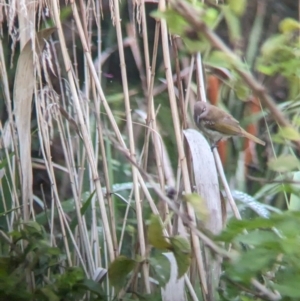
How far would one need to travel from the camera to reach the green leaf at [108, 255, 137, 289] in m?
1.49

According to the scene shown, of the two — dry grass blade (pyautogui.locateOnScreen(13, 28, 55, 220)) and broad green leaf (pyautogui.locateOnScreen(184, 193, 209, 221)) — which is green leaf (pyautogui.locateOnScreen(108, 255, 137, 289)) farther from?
broad green leaf (pyautogui.locateOnScreen(184, 193, 209, 221))

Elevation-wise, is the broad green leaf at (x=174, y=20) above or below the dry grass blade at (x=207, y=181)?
above

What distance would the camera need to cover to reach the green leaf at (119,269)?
149 cm

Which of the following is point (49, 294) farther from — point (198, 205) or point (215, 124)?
point (215, 124)

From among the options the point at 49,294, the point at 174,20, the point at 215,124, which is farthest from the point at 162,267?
the point at 215,124

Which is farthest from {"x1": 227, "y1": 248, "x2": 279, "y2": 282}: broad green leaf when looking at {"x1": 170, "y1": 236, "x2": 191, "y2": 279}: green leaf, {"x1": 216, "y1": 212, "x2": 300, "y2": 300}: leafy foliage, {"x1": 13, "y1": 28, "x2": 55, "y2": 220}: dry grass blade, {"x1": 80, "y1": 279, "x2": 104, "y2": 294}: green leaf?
{"x1": 13, "y1": 28, "x2": 55, "y2": 220}: dry grass blade

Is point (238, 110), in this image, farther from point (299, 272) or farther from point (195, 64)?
point (299, 272)

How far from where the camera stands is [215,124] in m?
2.31

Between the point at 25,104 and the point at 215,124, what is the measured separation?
71 centimetres

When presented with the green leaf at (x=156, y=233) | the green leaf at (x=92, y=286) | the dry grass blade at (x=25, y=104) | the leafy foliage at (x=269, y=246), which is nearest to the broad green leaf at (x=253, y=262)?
the leafy foliage at (x=269, y=246)

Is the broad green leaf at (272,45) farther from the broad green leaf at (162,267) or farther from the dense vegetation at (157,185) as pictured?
the broad green leaf at (162,267)

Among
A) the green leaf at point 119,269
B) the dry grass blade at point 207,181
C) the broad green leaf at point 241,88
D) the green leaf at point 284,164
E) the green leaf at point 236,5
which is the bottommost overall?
the green leaf at point 119,269

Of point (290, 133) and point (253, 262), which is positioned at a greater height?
point (290, 133)

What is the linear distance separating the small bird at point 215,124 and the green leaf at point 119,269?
758 mm
